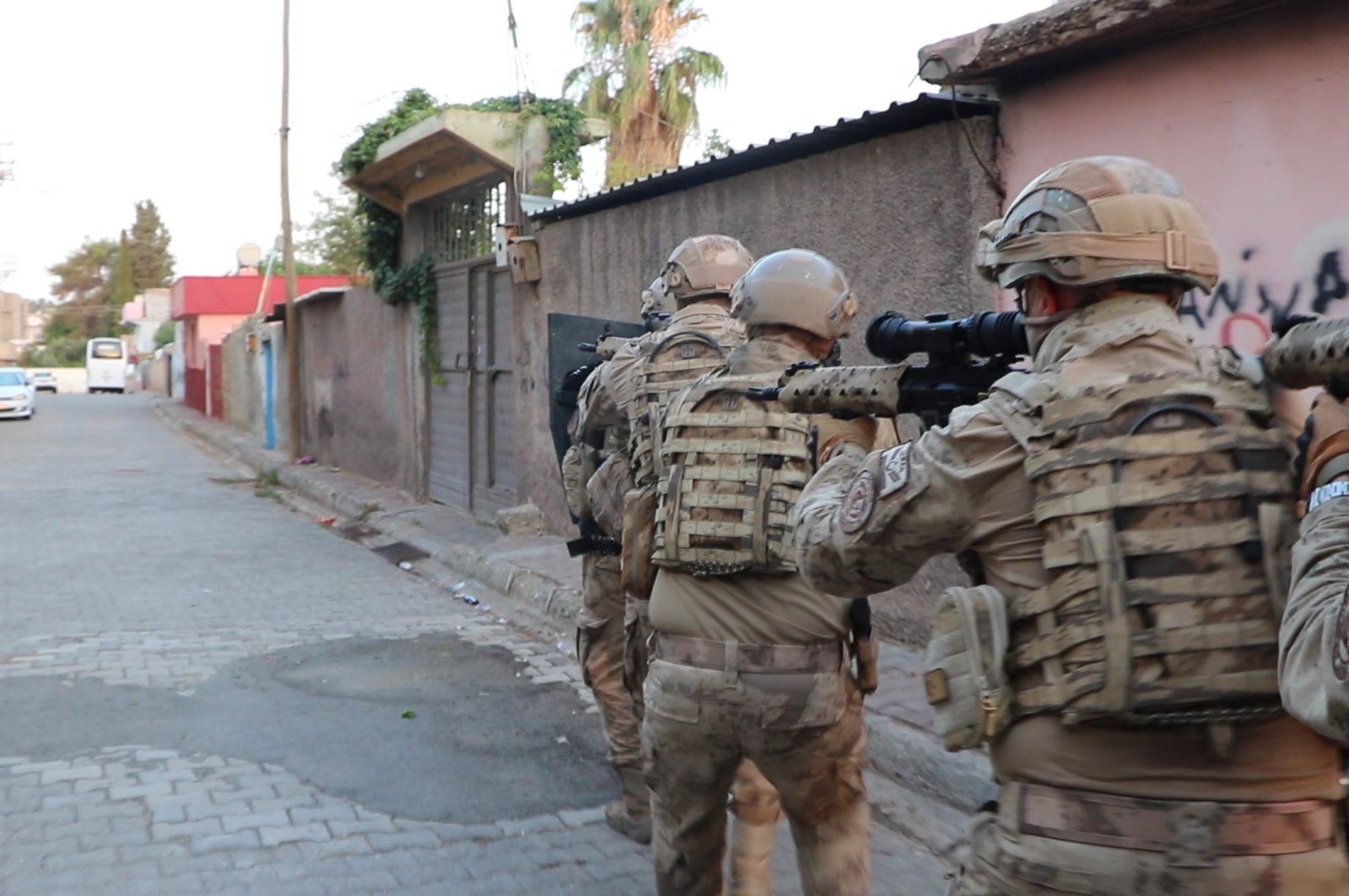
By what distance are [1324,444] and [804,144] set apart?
17.0ft

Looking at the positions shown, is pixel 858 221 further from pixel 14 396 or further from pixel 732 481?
pixel 14 396

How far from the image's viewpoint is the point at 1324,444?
176 cm

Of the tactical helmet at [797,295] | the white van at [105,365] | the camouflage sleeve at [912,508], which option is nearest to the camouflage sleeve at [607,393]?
the tactical helmet at [797,295]

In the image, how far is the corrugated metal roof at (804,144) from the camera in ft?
18.8

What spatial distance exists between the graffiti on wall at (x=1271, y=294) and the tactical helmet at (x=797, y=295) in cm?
171

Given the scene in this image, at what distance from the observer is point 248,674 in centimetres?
682

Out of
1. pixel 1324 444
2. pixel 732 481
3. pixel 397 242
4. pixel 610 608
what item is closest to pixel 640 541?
pixel 732 481

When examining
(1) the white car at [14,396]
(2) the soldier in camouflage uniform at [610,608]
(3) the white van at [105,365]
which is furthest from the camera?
(3) the white van at [105,365]

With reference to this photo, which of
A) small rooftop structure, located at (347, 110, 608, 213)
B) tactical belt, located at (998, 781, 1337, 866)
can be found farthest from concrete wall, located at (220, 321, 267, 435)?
tactical belt, located at (998, 781, 1337, 866)

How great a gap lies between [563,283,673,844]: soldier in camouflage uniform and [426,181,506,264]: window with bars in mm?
7867

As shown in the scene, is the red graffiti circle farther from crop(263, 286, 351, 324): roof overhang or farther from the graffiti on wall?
crop(263, 286, 351, 324): roof overhang

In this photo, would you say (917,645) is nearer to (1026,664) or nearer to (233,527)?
(1026,664)

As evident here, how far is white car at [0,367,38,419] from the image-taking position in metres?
33.8

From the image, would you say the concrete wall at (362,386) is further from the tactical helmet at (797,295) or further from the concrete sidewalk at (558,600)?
the tactical helmet at (797,295)
